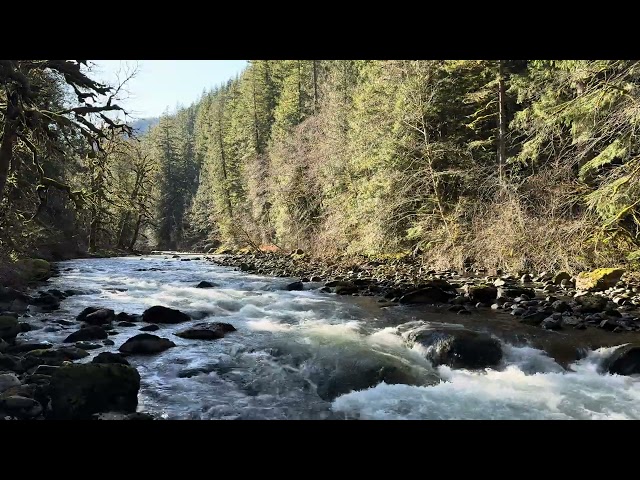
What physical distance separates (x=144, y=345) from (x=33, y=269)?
34.3 feet

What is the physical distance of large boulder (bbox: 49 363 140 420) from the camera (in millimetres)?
5141

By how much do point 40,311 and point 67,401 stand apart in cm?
667

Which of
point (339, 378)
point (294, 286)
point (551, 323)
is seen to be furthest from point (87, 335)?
point (551, 323)

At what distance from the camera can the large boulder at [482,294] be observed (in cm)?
1136

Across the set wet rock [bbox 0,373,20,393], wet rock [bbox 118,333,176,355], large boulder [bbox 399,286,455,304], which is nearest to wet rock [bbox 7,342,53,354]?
wet rock [bbox 118,333,176,355]

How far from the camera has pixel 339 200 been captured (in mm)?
22547

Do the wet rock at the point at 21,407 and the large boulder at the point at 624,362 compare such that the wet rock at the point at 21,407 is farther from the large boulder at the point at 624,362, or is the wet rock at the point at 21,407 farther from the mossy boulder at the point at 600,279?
the mossy boulder at the point at 600,279

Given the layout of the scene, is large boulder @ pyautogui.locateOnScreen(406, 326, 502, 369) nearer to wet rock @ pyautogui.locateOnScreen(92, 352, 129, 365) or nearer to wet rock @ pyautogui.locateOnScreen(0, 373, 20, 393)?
wet rock @ pyautogui.locateOnScreen(92, 352, 129, 365)

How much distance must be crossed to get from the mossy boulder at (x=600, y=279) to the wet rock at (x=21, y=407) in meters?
11.7

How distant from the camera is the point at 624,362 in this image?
6691 mm

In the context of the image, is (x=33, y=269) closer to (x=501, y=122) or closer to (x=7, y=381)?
(x=7, y=381)

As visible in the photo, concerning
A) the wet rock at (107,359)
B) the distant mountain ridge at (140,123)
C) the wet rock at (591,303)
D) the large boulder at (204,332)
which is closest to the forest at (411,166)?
the distant mountain ridge at (140,123)

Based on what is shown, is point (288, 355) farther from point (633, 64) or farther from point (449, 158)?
point (449, 158)
